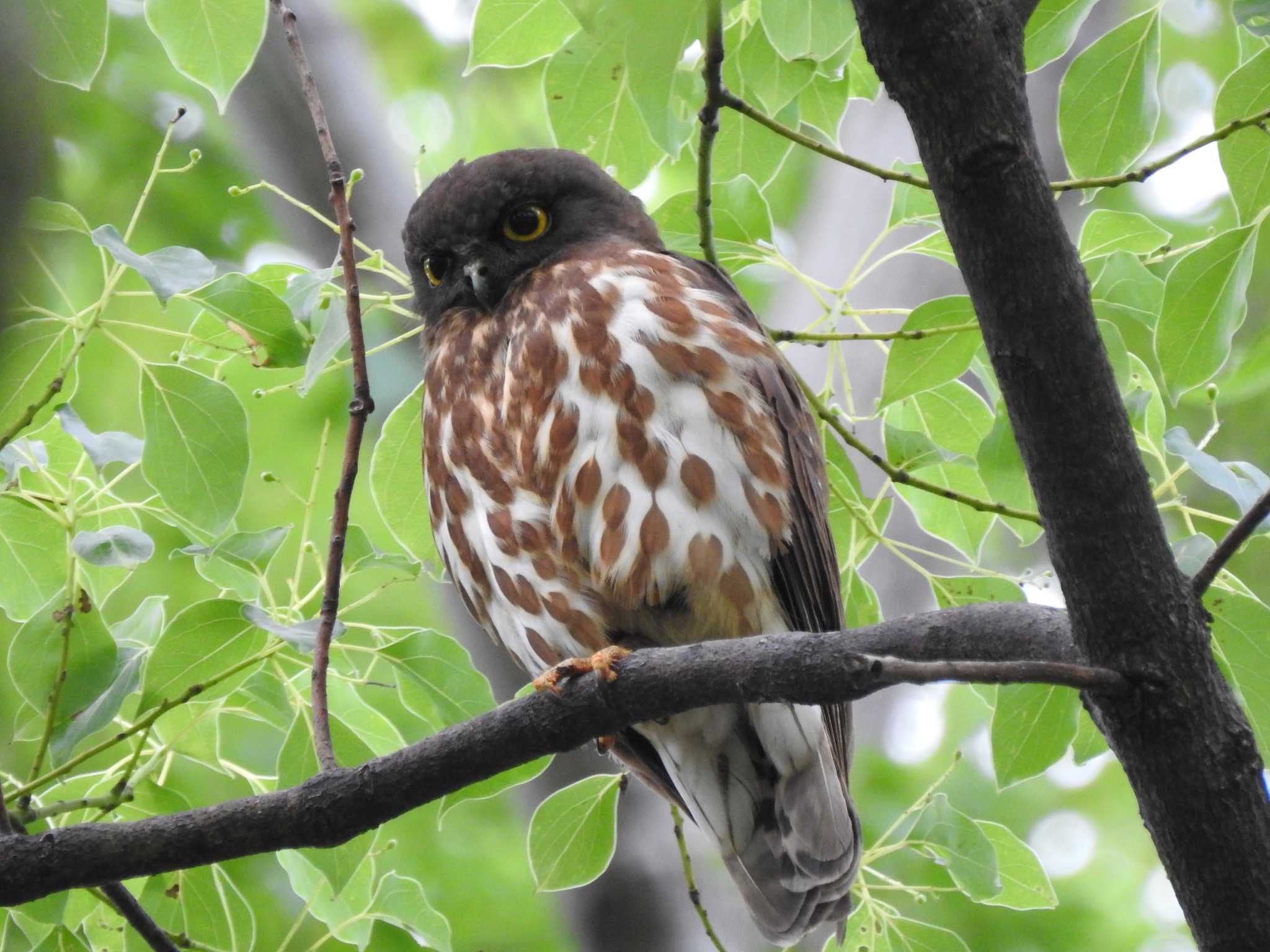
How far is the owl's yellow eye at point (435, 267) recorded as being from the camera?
3855 millimetres

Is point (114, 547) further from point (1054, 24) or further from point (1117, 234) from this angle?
point (1117, 234)

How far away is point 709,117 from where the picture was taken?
2.57 metres

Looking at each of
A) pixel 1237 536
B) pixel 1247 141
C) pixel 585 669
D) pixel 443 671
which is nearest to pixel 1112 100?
pixel 1247 141

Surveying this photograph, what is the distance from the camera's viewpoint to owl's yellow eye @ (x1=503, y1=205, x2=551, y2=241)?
3797 millimetres

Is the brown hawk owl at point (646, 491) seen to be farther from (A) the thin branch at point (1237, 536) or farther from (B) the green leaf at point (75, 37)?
(B) the green leaf at point (75, 37)

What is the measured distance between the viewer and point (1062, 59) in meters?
6.35

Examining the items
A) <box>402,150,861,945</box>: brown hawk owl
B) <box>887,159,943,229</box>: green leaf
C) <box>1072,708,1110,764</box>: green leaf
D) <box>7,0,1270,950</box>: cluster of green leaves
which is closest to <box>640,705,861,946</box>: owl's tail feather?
<box>402,150,861,945</box>: brown hawk owl

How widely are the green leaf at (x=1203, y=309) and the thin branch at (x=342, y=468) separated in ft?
4.82

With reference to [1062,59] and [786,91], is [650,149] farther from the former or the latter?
[1062,59]

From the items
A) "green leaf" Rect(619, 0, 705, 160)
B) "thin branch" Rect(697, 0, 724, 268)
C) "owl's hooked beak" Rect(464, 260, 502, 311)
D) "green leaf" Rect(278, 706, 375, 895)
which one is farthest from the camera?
Answer: "owl's hooked beak" Rect(464, 260, 502, 311)

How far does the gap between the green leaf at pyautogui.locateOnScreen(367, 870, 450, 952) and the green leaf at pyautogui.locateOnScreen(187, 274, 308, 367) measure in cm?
116

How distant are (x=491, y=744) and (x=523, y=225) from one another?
73.0 inches

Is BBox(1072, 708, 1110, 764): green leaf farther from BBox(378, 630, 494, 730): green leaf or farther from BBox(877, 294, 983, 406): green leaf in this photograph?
BBox(378, 630, 494, 730): green leaf

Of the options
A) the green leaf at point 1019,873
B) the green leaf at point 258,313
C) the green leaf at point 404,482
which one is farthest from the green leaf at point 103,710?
the green leaf at point 1019,873
